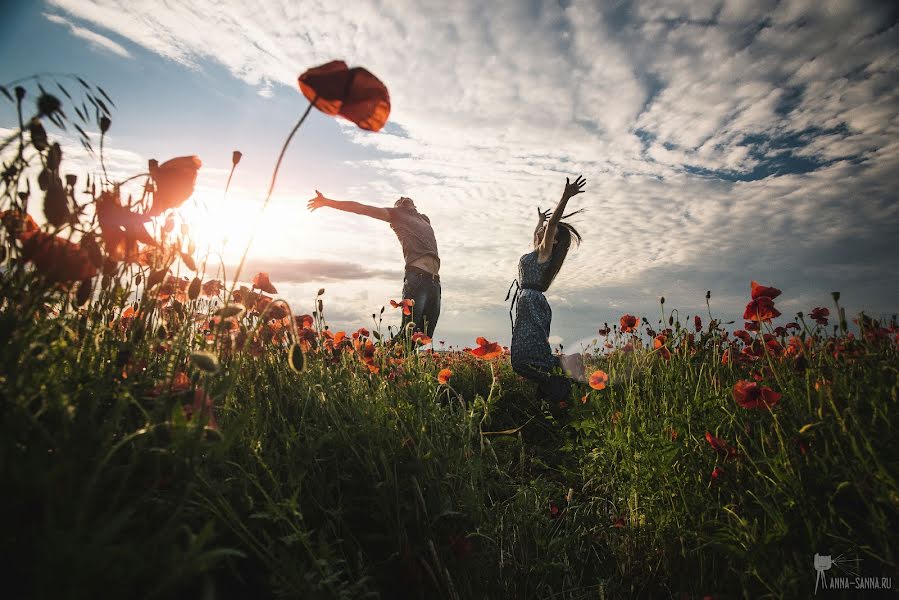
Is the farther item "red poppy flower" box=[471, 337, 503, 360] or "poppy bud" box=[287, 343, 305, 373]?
"red poppy flower" box=[471, 337, 503, 360]

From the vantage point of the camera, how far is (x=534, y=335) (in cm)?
473

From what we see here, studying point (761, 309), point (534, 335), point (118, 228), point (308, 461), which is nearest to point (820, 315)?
point (761, 309)

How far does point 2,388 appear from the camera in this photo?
0.89 meters

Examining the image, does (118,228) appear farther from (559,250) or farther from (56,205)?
(559,250)

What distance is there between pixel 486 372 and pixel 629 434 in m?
3.68

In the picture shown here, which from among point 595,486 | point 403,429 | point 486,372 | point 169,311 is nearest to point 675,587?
point 595,486

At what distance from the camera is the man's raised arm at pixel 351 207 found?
4.85 metres

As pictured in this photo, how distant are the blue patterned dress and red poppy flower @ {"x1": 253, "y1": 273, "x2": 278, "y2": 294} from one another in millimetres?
3054

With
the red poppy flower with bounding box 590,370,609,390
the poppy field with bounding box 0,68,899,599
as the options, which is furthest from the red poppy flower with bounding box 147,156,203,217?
the red poppy flower with bounding box 590,370,609,390

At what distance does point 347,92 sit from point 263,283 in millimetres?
1272

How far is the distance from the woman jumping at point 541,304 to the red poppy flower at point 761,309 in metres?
2.43

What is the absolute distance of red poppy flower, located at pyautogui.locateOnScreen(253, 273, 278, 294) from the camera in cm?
209

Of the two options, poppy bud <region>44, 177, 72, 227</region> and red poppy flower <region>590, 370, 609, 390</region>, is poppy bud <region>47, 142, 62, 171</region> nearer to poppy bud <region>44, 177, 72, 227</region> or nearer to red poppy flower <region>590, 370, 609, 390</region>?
poppy bud <region>44, 177, 72, 227</region>

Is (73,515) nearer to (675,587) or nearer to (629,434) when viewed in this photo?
(675,587)
